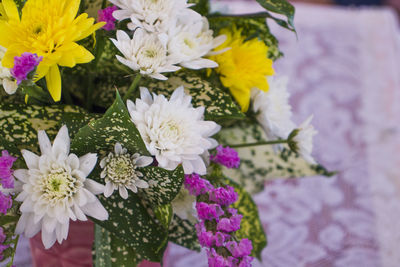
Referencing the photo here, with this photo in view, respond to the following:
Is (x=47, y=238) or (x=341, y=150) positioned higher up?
(x=47, y=238)

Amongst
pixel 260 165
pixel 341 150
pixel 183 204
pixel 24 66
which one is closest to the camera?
pixel 24 66

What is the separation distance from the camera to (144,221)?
0.34 m

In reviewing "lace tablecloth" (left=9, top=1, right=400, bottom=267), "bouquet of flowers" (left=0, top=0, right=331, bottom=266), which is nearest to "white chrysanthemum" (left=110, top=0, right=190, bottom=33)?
"bouquet of flowers" (left=0, top=0, right=331, bottom=266)

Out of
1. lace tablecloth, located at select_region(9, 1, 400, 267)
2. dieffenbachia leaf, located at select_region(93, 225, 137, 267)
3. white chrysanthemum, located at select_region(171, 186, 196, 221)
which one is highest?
white chrysanthemum, located at select_region(171, 186, 196, 221)

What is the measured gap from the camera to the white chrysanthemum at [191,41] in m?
0.31

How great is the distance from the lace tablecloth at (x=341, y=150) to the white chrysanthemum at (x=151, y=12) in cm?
27

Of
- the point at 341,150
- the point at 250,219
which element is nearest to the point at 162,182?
the point at 250,219

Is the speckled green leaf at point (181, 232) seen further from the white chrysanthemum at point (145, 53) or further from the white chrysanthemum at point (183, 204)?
the white chrysanthemum at point (145, 53)

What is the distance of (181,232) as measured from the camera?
389 millimetres

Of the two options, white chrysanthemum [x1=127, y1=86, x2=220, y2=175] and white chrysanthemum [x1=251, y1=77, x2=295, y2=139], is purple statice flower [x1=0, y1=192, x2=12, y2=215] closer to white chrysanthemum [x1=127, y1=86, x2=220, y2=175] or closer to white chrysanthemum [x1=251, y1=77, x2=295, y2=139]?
white chrysanthemum [x1=127, y1=86, x2=220, y2=175]

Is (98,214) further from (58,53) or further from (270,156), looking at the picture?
(270,156)

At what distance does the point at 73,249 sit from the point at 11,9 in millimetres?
184

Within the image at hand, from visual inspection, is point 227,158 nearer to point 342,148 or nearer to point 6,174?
point 6,174

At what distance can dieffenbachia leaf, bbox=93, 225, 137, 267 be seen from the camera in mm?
336
